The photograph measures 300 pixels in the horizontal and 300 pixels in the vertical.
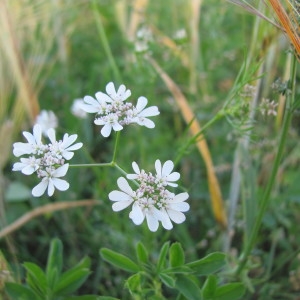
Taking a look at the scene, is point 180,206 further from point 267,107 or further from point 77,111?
point 77,111

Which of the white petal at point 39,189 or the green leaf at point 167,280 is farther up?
the white petal at point 39,189

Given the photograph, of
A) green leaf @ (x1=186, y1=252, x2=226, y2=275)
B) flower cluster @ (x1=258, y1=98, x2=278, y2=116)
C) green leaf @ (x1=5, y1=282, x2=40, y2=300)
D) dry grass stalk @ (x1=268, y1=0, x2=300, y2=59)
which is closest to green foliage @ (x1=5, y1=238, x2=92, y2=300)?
green leaf @ (x1=5, y1=282, x2=40, y2=300)

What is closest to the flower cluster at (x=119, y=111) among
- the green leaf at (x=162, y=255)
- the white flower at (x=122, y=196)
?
the white flower at (x=122, y=196)

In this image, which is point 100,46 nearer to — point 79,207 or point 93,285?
point 79,207

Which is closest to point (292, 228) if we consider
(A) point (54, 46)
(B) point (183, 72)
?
(B) point (183, 72)

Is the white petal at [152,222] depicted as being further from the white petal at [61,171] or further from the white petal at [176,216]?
the white petal at [61,171]

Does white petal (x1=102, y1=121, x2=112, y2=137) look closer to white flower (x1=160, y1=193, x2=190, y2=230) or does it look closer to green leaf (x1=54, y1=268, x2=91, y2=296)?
white flower (x1=160, y1=193, x2=190, y2=230)
